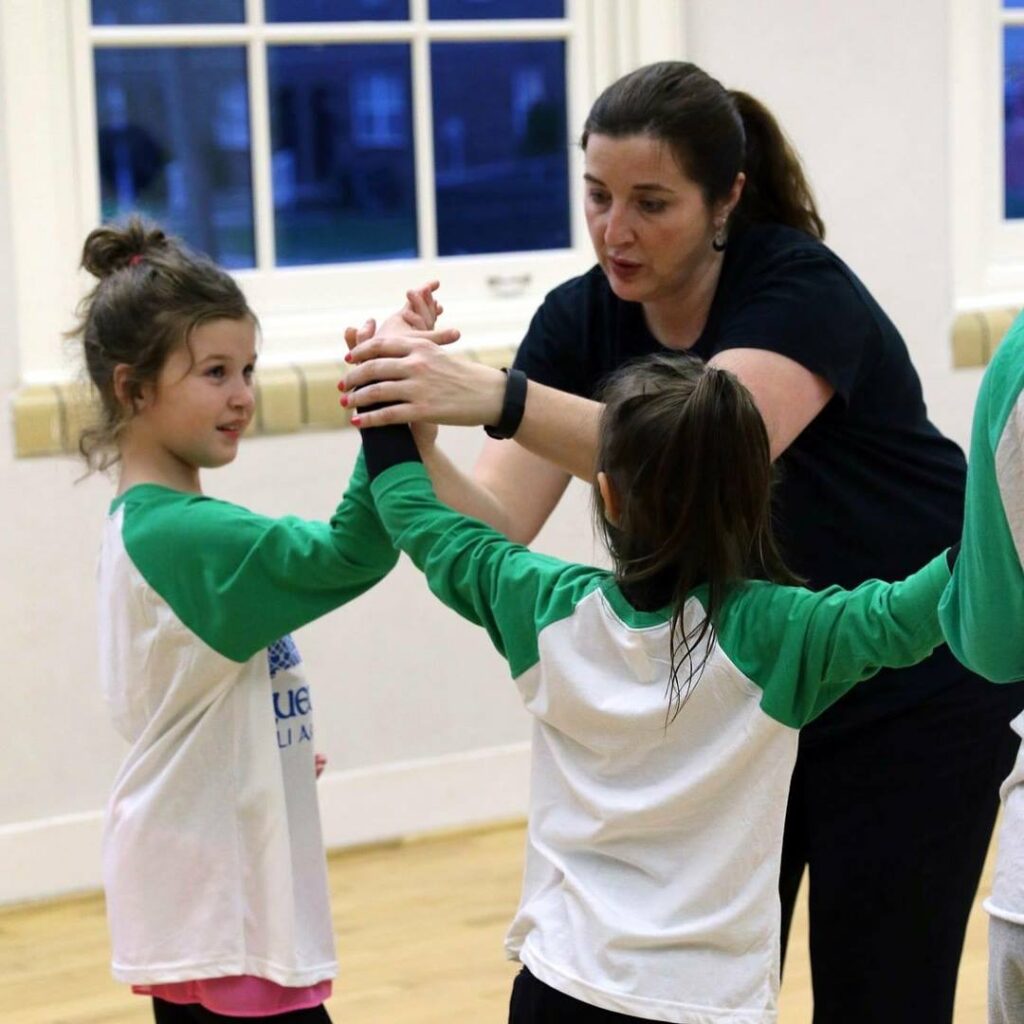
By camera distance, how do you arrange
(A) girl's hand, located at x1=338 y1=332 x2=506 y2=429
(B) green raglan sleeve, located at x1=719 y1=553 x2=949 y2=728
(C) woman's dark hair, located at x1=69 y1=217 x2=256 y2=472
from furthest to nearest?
(C) woman's dark hair, located at x1=69 y1=217 x2=256 y2=472
(A) girl's hand, located at x1=338 y1=332 x2=506 y2=429
(B) green raglan sleeve, located at x1=719 y1=553 x2=949 y2=728

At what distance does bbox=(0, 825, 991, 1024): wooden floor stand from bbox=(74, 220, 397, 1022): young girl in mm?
1044

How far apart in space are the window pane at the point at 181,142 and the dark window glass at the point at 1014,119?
1.98 m

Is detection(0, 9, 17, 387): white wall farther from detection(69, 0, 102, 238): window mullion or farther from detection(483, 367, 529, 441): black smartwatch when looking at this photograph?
detection(483, 367, 529, 441): black smartwatch

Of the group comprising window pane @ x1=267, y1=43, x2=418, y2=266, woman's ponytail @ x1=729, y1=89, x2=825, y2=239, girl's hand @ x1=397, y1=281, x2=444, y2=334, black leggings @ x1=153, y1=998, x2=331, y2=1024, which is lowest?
black leggings @ x1=153, y1=998, x2=331, y2=1024

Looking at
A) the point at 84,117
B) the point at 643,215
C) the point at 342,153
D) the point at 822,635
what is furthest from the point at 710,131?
the point at 342,153

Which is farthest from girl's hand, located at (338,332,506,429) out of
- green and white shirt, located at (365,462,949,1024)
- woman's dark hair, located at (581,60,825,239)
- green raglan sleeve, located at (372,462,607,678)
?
woman's dark hair, located at (581,60,825,239)

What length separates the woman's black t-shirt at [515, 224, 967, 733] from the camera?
1886mm

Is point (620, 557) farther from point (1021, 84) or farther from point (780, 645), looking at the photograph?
point (1021, 84)

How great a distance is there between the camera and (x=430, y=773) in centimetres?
390

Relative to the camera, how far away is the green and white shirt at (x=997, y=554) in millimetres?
1224

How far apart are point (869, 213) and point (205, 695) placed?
2.63m

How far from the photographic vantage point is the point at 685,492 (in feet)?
4.86

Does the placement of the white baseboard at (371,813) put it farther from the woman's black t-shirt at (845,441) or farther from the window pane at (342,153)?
the woman's black t-shirt at (845,441)

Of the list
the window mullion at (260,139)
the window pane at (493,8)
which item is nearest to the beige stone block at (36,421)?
the window mullion at (260,139)
